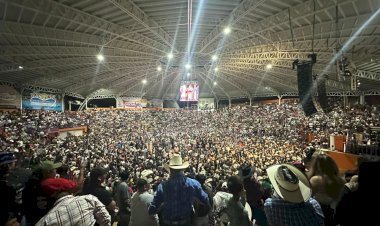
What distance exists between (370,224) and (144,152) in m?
17.4

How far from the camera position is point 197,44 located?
2227 cm

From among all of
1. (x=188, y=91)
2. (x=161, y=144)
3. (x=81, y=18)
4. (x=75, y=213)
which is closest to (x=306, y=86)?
(x=75, y=213)

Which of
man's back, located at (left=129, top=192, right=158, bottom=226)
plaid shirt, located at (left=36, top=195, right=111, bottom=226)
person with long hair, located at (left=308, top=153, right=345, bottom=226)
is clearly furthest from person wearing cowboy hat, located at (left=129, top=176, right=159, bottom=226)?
person with long hair, located at (left=308, top=153, right=345, bottom=226)

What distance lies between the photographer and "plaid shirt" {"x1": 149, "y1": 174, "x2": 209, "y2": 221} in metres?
3.22

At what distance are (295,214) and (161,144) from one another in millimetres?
21679

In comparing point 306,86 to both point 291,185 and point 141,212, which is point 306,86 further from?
point 291,185

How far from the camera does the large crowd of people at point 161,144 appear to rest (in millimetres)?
4266

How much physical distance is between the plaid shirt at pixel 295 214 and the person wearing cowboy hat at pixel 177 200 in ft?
3.70

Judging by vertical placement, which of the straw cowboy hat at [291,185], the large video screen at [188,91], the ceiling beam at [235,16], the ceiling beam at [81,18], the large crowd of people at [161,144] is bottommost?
the large crowd of people at [161,144]

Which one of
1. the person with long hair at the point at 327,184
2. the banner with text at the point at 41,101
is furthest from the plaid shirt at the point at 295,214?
the banner with text at the point at 41,101

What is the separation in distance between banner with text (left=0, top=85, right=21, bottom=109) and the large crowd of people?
5.23ft

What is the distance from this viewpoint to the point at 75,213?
7.55ft

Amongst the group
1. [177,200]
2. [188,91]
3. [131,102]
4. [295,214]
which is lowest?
[177,200]

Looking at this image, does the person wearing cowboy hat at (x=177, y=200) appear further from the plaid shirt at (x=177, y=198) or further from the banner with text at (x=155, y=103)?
the banner with text at (x=155, y=103)
